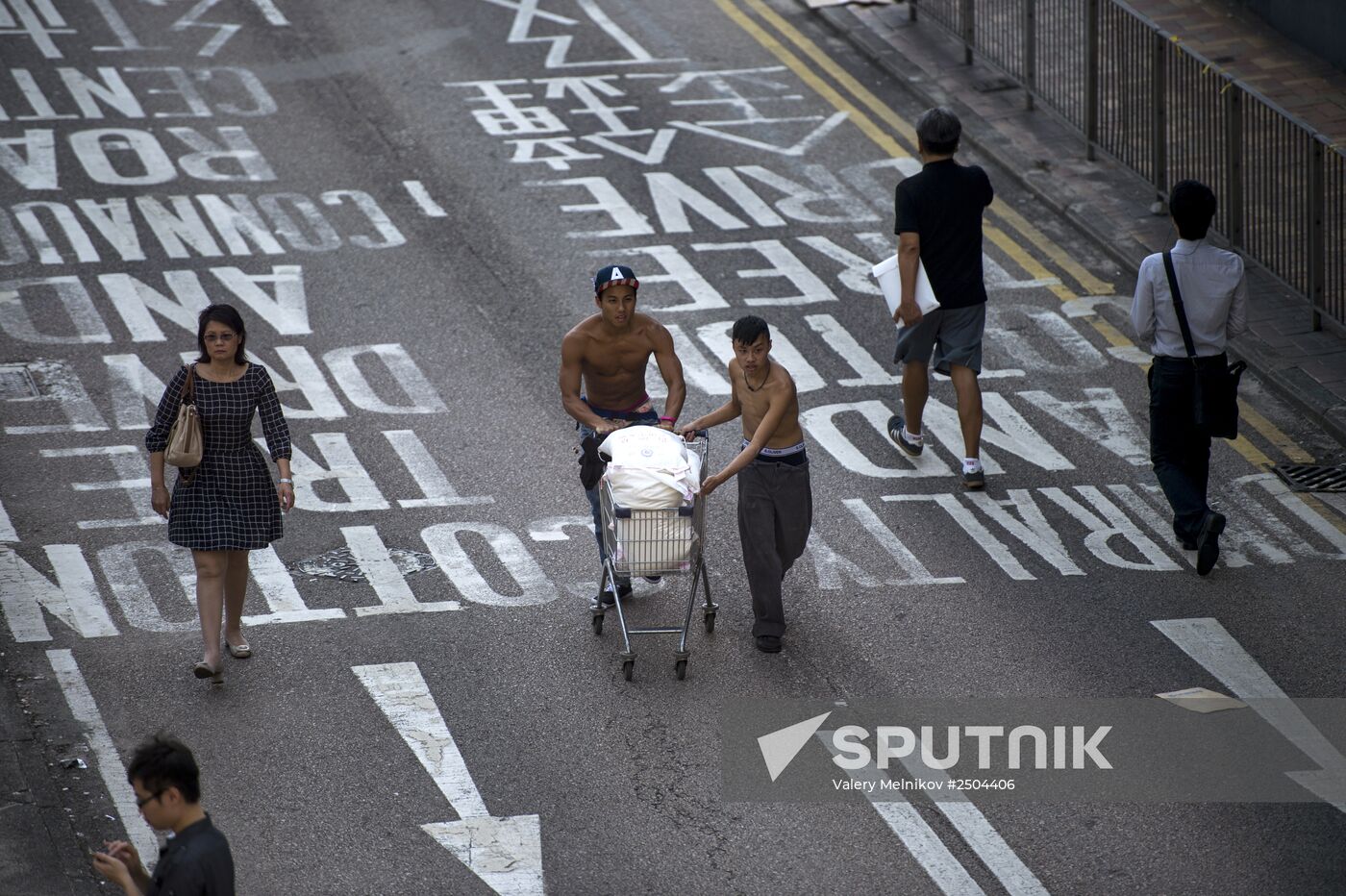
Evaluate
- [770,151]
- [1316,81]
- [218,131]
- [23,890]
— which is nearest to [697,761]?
[23,890]

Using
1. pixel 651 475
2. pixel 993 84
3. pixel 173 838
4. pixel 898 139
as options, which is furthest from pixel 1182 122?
pixel 173 838

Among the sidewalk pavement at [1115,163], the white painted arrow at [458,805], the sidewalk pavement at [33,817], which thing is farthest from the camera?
the sidewalk pavement at [1115,163]

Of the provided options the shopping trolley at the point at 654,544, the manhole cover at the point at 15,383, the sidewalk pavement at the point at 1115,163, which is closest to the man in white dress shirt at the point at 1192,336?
the sidewalk pavement at the point at 1115,163

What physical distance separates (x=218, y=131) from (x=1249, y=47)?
9693mm

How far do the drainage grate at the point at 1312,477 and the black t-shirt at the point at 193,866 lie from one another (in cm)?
746

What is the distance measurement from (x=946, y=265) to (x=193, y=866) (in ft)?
22.0

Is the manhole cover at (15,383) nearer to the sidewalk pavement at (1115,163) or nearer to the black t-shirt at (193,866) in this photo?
the black t-shirt at (193,866)

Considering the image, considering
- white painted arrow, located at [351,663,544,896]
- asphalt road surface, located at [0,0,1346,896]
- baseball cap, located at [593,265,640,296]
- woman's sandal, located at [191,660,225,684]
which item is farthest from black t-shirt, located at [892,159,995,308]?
woman's sandal, located at [191,660,225,684]

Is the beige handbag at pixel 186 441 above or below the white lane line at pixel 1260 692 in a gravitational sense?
above

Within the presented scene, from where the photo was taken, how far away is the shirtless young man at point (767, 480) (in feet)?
28.8

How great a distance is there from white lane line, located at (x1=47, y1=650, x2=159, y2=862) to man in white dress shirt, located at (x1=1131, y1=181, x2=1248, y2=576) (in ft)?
18.3

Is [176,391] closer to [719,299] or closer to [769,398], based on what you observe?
[769,398]

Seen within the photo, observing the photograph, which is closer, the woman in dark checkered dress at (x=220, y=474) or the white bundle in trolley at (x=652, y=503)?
the white bundle in trolley at (x=652, y=503)

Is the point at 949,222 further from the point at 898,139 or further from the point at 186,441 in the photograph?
the point at 898,139
